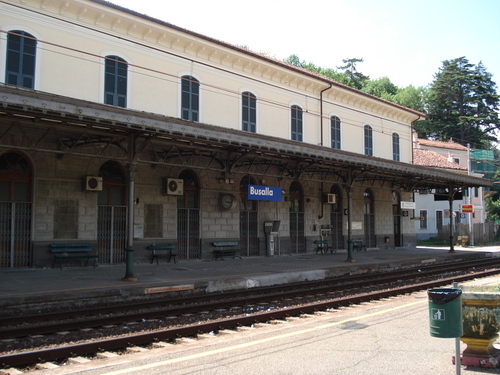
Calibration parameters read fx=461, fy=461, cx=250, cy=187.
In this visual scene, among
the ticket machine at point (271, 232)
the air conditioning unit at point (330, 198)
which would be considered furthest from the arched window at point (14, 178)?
the air conditioning unit at point (330, 198)

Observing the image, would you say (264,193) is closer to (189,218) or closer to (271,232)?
(271,232)

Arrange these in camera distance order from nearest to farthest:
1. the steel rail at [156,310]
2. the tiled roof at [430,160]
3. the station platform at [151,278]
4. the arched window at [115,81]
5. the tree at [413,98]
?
the steel rail at [156,310] → the station platform at [151,278] → the arched window at [115,81] → the tiled roof at [430,160] → the tree at [413,98]

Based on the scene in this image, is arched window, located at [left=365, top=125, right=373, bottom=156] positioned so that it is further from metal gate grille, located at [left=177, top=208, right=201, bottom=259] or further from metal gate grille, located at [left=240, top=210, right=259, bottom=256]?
metal gate grille, located at [left=177, top=208, right=201, bottom=259]

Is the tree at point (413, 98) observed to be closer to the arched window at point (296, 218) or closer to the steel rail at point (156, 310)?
the arched window at point (296, 218)

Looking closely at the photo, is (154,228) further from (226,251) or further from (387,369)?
(387,369)

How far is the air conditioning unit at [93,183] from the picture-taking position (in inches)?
558

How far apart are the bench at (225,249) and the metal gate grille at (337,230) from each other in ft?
23.0

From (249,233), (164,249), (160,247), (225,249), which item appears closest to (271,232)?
(249,233)

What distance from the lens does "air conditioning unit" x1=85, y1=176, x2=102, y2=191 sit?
14.2 metres

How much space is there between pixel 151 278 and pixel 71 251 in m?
3.07

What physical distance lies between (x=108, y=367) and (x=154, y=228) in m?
10.8

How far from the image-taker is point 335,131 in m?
24.6

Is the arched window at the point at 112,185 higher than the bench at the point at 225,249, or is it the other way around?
the arched window at the point at 112,185

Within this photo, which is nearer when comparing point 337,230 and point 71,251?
point 71,251
